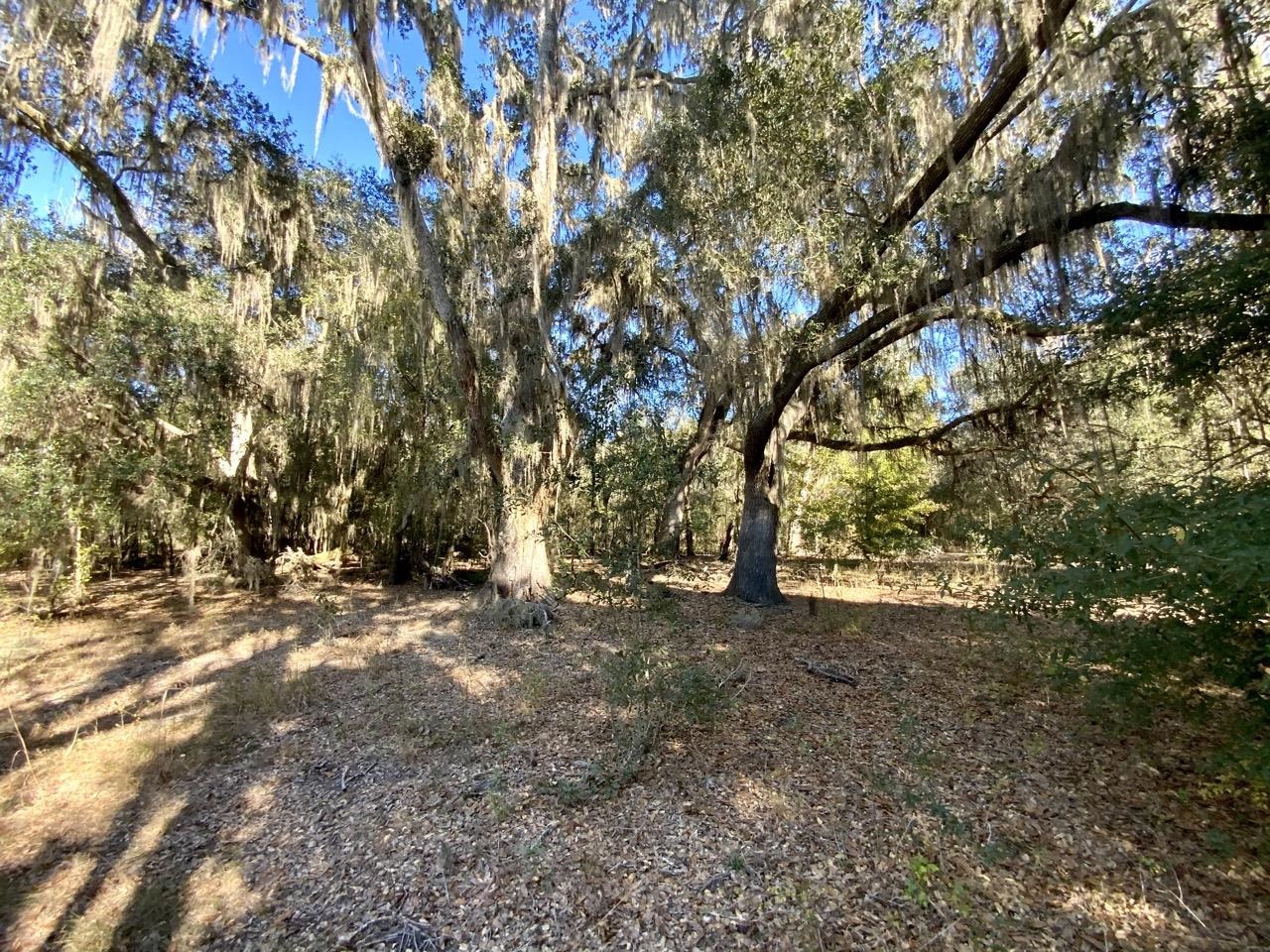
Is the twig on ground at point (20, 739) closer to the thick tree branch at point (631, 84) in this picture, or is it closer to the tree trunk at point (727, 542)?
the thick tree branch at point (631, 84)

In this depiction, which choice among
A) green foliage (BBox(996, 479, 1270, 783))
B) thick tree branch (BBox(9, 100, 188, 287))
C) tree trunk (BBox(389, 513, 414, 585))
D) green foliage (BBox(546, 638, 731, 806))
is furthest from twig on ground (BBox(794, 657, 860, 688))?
thick tree branch (BBox(9, 100, 188, 287))

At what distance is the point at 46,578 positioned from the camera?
805 centimetres

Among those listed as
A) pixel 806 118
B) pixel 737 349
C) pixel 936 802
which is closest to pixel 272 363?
pixel 737 349

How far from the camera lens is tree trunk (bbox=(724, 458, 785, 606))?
323 inches

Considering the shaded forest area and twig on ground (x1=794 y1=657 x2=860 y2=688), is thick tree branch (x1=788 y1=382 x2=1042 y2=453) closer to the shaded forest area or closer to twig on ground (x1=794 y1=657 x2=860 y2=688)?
the shaded forest area

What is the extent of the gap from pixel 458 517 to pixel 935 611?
28.2 ft

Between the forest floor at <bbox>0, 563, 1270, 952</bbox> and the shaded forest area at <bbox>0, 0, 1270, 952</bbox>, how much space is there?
0.03m

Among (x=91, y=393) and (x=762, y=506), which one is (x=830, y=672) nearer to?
(x=762, y=506)

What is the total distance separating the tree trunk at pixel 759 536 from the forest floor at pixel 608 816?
8.27ft

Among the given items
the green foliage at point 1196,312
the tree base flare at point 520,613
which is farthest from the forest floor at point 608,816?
the green foliage at point 1196,312

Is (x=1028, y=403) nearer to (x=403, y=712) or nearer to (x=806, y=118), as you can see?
(x=806, y=118)

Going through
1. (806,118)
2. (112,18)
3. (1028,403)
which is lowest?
(1028,403)

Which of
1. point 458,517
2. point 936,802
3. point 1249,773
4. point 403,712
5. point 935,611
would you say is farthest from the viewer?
point 458,517

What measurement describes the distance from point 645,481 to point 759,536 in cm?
Answer: 487
